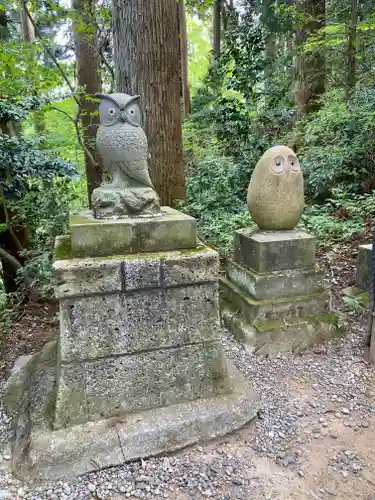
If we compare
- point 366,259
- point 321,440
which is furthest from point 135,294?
point 366,259

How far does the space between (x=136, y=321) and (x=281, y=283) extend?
1599mm

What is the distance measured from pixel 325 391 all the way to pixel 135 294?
165 cm

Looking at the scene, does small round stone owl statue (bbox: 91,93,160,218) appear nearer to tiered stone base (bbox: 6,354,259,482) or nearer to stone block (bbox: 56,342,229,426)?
stone block (bbox: 56,342,229,426)

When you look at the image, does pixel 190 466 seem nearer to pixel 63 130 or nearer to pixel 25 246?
pixel 25 246

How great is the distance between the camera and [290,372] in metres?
2.98

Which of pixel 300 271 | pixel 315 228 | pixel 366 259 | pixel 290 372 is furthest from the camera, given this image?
pixel 315 228

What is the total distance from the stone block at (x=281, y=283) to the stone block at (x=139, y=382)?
3.42ft

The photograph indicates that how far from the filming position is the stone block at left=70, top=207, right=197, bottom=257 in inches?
82.2

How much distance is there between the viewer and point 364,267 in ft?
12.6

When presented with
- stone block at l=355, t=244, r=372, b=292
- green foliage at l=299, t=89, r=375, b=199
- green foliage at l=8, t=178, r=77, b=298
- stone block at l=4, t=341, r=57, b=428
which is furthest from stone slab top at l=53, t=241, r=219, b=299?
green foliage at l=299, t=89, r=375, b=199

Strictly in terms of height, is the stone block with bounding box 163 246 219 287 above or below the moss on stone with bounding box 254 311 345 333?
above

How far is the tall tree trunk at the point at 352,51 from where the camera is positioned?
7137 mm

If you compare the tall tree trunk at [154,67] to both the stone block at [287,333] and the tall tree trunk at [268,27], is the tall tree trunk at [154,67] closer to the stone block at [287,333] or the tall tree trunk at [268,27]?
the stone block at [287,333]

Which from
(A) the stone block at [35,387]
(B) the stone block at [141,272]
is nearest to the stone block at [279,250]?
(B) the stone block at [141,272]
